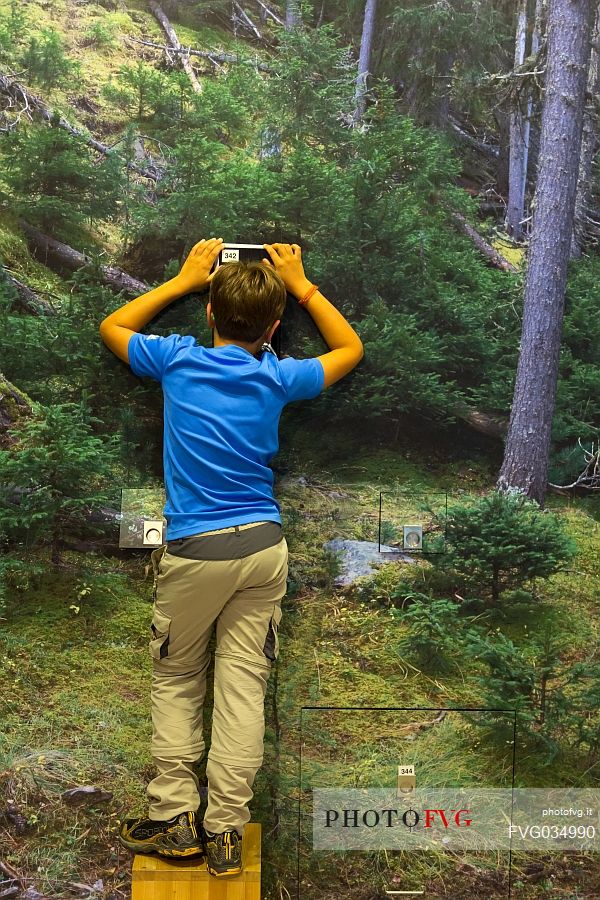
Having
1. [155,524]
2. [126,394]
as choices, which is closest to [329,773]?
[155,524]

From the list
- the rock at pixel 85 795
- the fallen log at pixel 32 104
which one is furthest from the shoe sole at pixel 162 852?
the fallen log at pixel 32 104

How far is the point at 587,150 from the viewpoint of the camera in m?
3.12

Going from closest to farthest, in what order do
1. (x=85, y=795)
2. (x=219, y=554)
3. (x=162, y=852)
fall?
(x=219, y=554), (x=162, y=852), (x=85, y=795)

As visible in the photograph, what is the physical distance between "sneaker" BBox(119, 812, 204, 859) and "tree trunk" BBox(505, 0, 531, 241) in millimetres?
2414

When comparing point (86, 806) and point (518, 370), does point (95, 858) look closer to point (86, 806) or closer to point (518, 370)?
point (86, 806)

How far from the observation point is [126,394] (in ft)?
10.2

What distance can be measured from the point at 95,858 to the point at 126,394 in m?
1.70

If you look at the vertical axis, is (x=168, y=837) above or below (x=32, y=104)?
below

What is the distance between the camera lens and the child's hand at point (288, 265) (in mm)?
2961

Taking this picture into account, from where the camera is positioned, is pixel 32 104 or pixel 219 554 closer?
pixel 219 554

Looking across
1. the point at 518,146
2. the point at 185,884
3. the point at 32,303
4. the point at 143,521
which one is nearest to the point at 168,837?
the point at 185,884

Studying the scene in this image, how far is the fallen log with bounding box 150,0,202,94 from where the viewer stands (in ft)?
10.2

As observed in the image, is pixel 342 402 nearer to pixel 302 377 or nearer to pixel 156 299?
pixel 302 377

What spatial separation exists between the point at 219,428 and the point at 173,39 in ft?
5.07
